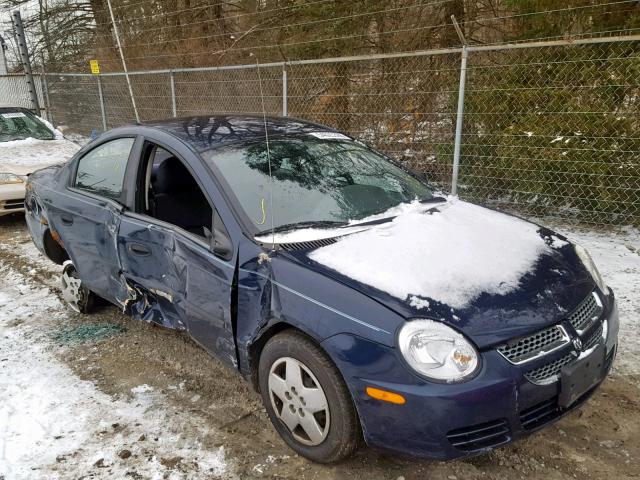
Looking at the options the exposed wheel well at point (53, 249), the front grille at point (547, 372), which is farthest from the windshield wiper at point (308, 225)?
the exposed wheel well at point (53, 249)

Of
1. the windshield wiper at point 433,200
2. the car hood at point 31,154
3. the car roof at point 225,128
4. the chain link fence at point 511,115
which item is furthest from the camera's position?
the car hood at point 31,154

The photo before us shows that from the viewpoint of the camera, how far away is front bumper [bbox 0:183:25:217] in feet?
21.5

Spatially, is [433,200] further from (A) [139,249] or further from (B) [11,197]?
(B) [11,197]

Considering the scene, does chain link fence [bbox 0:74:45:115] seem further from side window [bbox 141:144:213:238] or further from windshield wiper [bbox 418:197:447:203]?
windshield wiper [bbox 418:197:447:203]

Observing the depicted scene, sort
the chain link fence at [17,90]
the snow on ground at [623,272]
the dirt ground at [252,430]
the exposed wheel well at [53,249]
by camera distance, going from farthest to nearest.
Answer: the chain link fence at [17,90], the exposed wheel well at [53,249], the snow on ground at [623,272], the dirt ground at [252,430]

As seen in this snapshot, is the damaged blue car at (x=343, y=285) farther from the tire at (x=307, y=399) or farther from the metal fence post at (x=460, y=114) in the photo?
the metal fence post at (x=460, y=114)

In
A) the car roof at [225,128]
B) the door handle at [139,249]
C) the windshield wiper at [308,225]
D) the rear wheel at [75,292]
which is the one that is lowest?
the rear wheel at [75,292]

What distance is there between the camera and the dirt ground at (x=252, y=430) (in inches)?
95.2

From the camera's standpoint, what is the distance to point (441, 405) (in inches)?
78.3

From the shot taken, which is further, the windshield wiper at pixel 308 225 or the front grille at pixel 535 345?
the windshield wiper at pixel 308 225

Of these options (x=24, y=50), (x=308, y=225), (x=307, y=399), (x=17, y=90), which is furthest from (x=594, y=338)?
(x=17, y=90)

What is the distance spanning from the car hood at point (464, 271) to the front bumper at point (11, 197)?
5.64m

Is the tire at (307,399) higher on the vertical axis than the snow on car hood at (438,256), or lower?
lower

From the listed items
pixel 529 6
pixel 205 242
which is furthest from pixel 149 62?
pixel 205 242
